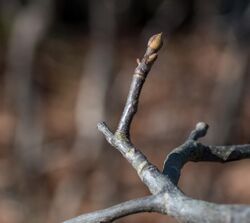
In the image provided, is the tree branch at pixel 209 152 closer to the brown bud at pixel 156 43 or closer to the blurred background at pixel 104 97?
the brown bud at pixel 156 43

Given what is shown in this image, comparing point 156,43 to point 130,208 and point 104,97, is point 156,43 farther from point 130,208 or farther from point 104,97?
point 104,97

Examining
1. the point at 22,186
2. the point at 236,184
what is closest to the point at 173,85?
the point at 236,184

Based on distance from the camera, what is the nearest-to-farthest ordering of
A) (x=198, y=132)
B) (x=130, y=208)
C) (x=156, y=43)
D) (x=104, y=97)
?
(x=130, y=208), (x=156, y=43), (x=198, y=132), (x=104, y=97)

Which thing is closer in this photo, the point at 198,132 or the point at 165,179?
the point at 165,179

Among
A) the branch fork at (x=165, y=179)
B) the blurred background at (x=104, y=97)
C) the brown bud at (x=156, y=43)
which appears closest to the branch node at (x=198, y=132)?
the branch fork at (x=165, y=179)

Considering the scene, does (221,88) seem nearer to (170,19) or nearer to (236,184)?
(236,184)

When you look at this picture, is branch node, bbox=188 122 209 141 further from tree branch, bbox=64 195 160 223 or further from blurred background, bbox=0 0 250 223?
blurred background, bbox=0 0 250 223

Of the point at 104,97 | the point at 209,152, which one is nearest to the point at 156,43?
the point at 209,152
